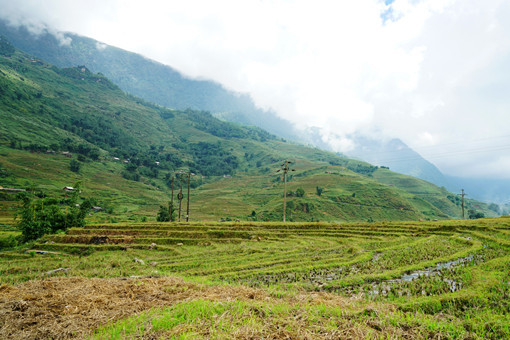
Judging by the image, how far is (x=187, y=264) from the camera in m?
20.5

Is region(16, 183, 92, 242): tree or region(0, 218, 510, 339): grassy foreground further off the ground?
region(0, 218, 510, 339): grassy foreground

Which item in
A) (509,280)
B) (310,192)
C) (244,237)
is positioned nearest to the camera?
(509,280)

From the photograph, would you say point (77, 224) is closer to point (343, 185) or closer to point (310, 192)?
point (310, 192)

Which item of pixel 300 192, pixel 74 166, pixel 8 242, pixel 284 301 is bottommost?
pixel 8 242

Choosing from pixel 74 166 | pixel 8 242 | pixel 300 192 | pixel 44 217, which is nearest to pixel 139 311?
pixel 8 242

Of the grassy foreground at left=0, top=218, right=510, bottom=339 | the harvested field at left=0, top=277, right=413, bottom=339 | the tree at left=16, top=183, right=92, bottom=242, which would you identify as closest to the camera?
the harvested field at left=0, top=277, right=413, bottom=339

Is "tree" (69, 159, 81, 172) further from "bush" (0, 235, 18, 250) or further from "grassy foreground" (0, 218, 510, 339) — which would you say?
"grassy foreground" (0, 218, 510, 339)

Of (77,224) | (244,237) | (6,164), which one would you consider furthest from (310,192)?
(6,164)

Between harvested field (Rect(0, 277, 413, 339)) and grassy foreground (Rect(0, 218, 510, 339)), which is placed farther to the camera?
grassy foreground (Rect(0, 218, 510, 339))

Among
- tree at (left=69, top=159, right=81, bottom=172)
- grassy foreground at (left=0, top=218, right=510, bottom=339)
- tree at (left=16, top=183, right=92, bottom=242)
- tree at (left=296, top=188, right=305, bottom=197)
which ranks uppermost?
tree at (left=69, top=159, right=81, bottom=172)

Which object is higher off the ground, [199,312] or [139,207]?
[199,312]

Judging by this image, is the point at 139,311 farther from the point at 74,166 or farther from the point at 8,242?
the point at 74,166

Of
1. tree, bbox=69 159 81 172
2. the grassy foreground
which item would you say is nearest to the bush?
the grassy foreground

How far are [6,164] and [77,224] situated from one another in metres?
107
